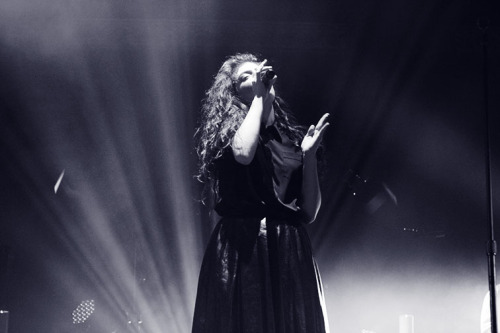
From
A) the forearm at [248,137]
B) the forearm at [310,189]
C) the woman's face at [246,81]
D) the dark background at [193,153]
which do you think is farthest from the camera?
the dark background at [193,153]

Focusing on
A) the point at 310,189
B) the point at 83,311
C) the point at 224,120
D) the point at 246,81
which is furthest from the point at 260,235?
the point at 83,311

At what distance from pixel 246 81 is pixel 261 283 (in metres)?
0.58

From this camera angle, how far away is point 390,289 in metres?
3.85

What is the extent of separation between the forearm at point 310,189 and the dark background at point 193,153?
2.08 metres

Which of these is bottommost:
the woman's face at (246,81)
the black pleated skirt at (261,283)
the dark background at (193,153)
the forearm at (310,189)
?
the black pleated skirt at (261,283)

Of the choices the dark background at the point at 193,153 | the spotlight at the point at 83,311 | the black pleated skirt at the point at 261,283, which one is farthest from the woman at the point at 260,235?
the spotlight at the point at 83,311

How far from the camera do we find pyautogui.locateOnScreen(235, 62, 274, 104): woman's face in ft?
5.90

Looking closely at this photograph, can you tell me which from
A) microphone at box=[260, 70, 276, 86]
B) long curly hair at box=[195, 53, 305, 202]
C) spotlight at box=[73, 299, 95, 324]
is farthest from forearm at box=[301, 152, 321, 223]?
spotlight at box=[73, 299, 95, 324]

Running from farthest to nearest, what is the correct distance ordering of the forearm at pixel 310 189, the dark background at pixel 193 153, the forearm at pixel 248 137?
the dark background at pixel 193 153 → the forearm at pixel 310 189 → the forearm at pixel 248 137

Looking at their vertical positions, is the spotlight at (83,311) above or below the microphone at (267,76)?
below

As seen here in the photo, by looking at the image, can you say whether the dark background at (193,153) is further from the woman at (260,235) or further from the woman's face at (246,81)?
the woman at (260,235)

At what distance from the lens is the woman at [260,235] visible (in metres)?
1.57

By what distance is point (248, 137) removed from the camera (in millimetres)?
1564

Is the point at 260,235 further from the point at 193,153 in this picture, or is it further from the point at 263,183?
the point at 193,153
